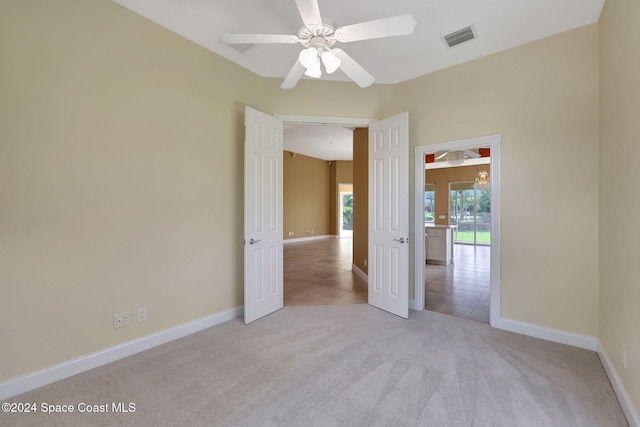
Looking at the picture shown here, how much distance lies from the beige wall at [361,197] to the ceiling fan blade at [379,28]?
10.9ft

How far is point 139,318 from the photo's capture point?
2.52 m

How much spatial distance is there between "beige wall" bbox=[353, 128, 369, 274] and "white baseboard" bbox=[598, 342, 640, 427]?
10.5ft

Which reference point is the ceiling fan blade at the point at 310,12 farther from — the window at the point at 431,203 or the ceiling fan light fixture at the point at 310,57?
the window at the point at 431,203

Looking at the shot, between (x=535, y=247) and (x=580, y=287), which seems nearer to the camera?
(x=580, y=287)

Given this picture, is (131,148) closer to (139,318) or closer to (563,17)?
(139,318)

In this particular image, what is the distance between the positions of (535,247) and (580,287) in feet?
1.60

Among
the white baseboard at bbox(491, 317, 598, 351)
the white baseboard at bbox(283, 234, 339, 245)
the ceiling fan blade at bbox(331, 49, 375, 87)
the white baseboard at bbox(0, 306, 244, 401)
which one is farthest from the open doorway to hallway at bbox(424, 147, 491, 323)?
the white baseboard at bbox(283, 234, 339, 245)

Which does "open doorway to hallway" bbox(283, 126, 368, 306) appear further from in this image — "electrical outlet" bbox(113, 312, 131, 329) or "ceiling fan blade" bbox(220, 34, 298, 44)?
"ceiling fan blade" bbox(220, 34, 298, 44)

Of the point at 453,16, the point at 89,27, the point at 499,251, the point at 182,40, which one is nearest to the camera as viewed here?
the point at 89,27

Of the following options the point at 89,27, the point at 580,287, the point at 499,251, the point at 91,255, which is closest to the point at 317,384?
the point at 91,255

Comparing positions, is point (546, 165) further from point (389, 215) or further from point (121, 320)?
point (121, 320)

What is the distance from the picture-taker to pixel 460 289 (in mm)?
4484

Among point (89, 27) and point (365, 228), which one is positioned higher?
point (89, 27)

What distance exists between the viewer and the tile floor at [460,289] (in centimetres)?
356
